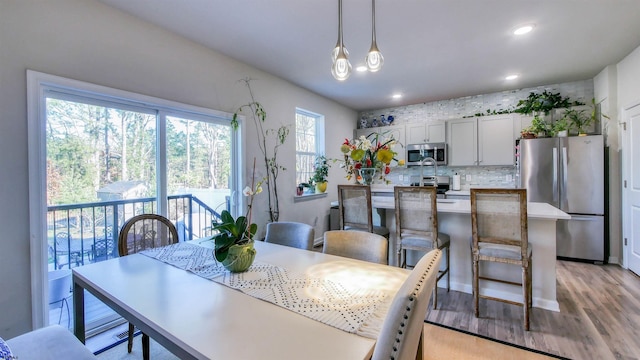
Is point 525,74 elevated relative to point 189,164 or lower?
elevated

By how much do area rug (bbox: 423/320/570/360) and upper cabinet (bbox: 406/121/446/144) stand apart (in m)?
3.67

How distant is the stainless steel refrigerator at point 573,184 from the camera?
12.2 ft

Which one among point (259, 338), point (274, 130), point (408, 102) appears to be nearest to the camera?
point (259, 338)

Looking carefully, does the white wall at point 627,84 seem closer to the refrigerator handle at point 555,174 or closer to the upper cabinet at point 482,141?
the refrigerator handle at point 555,174

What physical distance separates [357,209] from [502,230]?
4.15 feet

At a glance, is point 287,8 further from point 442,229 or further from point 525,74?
point 525,74

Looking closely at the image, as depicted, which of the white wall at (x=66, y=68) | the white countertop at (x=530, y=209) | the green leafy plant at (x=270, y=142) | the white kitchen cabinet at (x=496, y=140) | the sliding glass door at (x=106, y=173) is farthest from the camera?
the white kitchen cabinet at (x=496, y=140)

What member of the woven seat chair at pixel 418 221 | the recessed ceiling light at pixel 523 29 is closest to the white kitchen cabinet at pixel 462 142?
the recessed ceiling light at pixel 523 29

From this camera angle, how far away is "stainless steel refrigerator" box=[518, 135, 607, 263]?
12.2 ft

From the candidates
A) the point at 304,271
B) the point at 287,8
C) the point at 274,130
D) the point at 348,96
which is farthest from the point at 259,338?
the point at 348,96

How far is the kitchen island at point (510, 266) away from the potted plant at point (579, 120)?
2.21 m

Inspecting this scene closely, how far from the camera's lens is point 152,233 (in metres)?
2.05

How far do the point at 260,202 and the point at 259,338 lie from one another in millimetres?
2917

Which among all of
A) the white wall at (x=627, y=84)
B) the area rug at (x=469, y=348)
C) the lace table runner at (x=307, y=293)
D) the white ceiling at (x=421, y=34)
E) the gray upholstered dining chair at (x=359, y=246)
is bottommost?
the area rug at (x=469, y=348)
